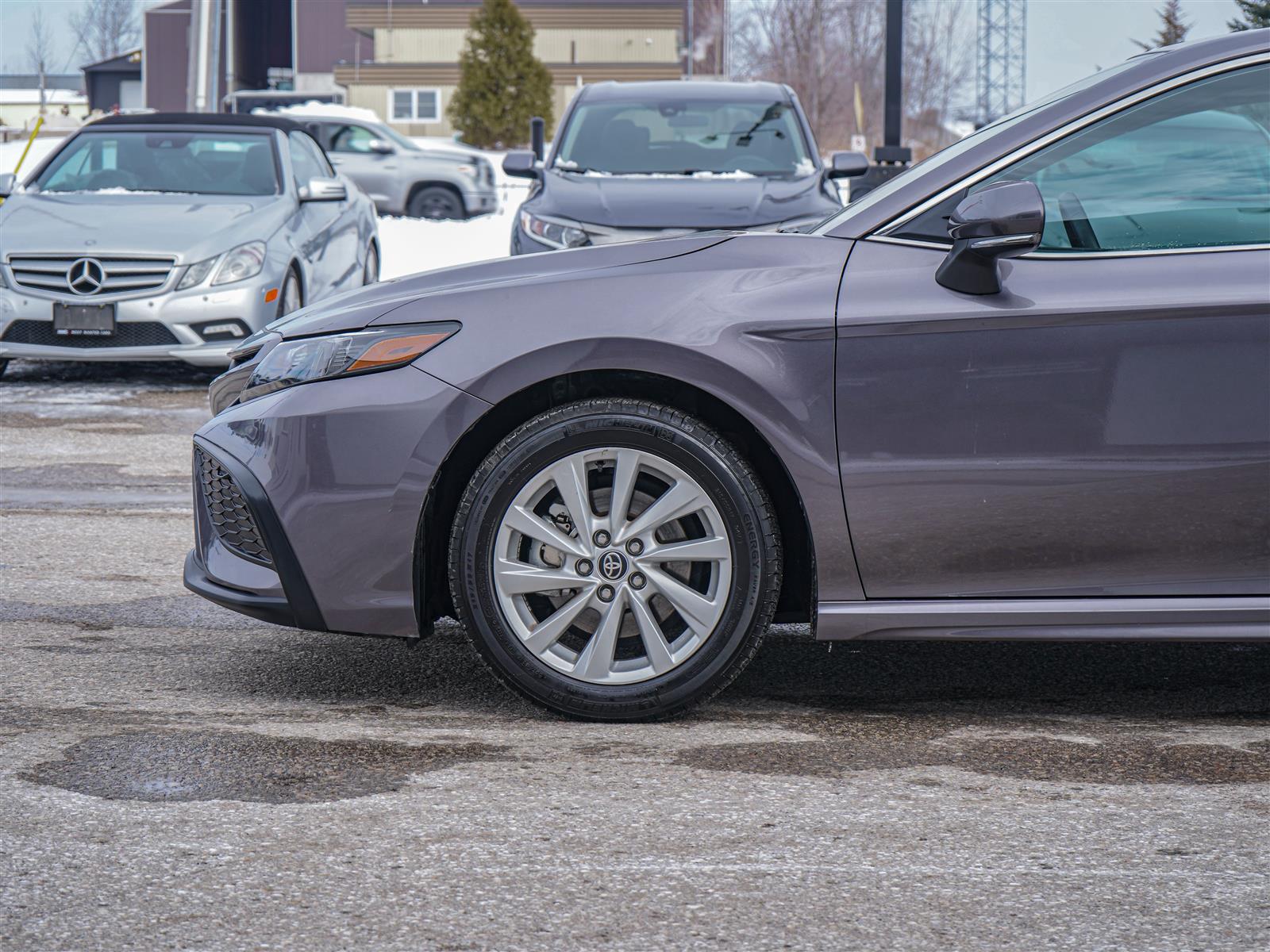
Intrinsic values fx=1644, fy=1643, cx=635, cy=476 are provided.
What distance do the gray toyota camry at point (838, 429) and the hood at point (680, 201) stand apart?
17.8ft

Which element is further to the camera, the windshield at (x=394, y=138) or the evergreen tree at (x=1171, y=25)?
the windshield at (x=394, y=138)

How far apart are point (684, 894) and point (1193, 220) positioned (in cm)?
208

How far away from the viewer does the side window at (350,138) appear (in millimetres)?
25312

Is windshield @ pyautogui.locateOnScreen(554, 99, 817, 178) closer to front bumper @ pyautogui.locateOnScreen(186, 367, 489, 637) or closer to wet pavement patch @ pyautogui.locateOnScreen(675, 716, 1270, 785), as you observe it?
front bumper @ pyautogui.locateOnScreen(186, 367, 489, 637)

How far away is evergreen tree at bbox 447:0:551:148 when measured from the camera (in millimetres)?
45875

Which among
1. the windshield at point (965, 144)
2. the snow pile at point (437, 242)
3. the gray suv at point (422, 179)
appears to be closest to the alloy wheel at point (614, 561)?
the windshield at point (965, 144)

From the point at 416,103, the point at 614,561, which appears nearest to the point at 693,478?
the point at 614,561

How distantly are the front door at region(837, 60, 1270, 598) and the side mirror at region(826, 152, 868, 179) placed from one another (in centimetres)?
682

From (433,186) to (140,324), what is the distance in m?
15.2

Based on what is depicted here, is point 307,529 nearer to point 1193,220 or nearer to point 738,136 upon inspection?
point 1193,220

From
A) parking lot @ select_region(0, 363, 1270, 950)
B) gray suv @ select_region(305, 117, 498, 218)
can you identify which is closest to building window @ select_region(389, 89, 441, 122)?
gray suv @ select_region(305, 117, 498, 218)

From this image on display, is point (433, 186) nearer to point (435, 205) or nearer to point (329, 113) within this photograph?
point (435, 205)

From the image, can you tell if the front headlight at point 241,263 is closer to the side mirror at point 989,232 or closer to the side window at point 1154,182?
the side window at point 1154,182

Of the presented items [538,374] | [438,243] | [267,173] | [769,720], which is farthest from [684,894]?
[438,243]
